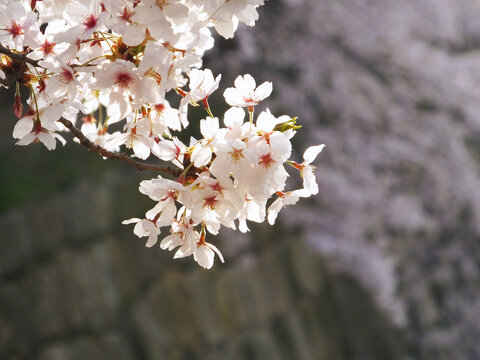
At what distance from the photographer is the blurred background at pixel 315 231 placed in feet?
11.6

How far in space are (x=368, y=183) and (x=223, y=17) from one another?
4.17 meters

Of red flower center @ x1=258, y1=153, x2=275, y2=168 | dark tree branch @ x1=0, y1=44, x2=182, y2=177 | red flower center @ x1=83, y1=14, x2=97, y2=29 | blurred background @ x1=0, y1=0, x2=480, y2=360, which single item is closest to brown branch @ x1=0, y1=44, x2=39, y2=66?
dark tree branch @ x1=0, y1=44, x2=182, y2=177

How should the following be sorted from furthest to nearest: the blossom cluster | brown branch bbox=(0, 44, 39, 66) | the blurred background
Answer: the blurred background
brown branch bbox=(0, 44, 39, 66)
the blossom cluster

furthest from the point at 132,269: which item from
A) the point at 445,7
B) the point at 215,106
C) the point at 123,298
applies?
the point at 445,7

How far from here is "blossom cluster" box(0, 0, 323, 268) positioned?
0.89m

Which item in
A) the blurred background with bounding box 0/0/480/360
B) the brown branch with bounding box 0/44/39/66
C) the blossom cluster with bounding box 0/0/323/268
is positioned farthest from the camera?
the blurred background with bounding box 0/0/480/360

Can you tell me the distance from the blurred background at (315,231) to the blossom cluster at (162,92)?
262 centimetres

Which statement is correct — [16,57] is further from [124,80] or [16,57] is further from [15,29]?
[124,80]

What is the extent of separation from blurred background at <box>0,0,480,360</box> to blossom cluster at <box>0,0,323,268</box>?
262cm

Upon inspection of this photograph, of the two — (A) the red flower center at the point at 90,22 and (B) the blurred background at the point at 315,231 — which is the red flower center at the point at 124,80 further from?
(B) the blurred background at the point at 315,231

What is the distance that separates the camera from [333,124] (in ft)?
16.3

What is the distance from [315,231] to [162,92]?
3.78 metres

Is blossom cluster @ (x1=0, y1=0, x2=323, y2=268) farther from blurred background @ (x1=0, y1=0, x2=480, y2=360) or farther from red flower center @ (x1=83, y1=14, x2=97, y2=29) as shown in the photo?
blurred background @ (x1=0, y1=0, x2=480, y2=360)

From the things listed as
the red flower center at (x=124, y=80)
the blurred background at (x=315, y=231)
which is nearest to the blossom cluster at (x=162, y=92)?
the red flower center at (x=124, y=80)
